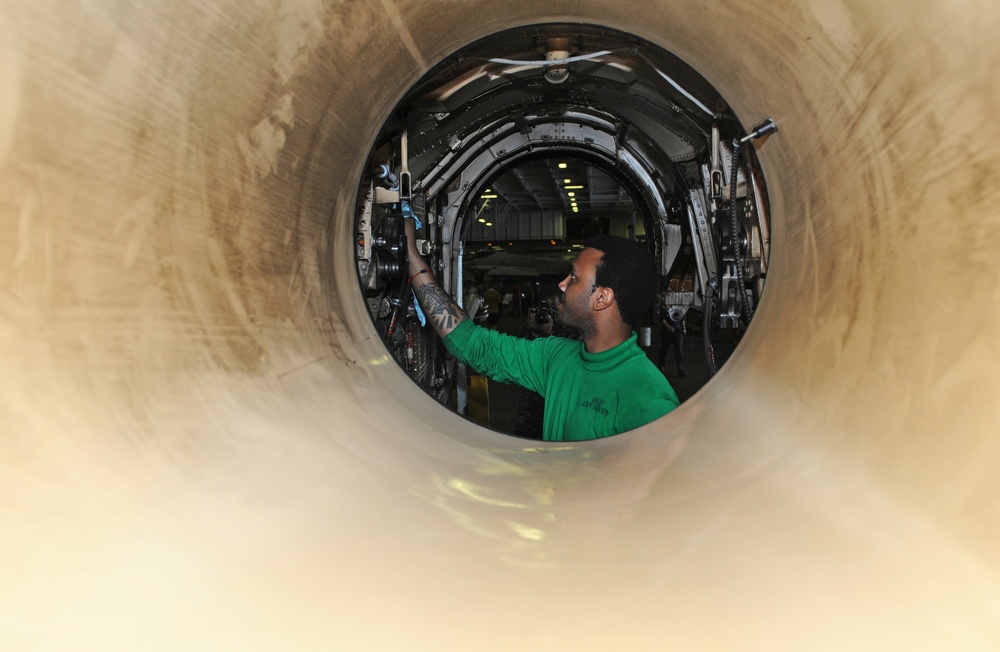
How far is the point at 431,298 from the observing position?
121 inches

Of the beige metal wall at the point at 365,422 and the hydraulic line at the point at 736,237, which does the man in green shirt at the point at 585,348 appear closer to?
the hydraulic line at the point at 736,237

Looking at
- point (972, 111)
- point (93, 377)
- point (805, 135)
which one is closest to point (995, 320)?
point (972, 111)

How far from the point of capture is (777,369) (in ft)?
5.06

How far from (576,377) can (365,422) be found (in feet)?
4.43

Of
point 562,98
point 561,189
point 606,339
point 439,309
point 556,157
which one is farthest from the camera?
point 561,189

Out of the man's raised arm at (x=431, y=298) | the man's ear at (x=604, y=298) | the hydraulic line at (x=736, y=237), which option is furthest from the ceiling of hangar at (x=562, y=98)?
the man's ear at (x=604, y=298)

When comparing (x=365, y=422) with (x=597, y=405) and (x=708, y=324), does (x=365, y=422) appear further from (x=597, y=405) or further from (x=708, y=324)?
(x=708, y=324)

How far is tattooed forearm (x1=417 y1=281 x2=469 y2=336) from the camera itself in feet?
9.82

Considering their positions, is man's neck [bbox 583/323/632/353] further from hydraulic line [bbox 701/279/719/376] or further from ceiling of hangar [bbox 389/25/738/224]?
ceiling of hangar [bbox 389/25/738/224]

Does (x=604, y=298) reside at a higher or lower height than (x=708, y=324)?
higher

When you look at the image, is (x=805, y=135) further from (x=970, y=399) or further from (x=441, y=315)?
(x=441, y=315)

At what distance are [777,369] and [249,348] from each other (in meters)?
1.11

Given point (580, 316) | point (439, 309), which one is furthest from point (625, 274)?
point (439, 309)

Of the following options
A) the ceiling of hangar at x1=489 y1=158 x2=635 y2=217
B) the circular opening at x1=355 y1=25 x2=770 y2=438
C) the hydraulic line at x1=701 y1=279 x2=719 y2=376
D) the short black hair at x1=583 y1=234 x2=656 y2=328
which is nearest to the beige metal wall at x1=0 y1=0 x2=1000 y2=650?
the circular opening at x1=355 y1=25 x2=770 y2=438
